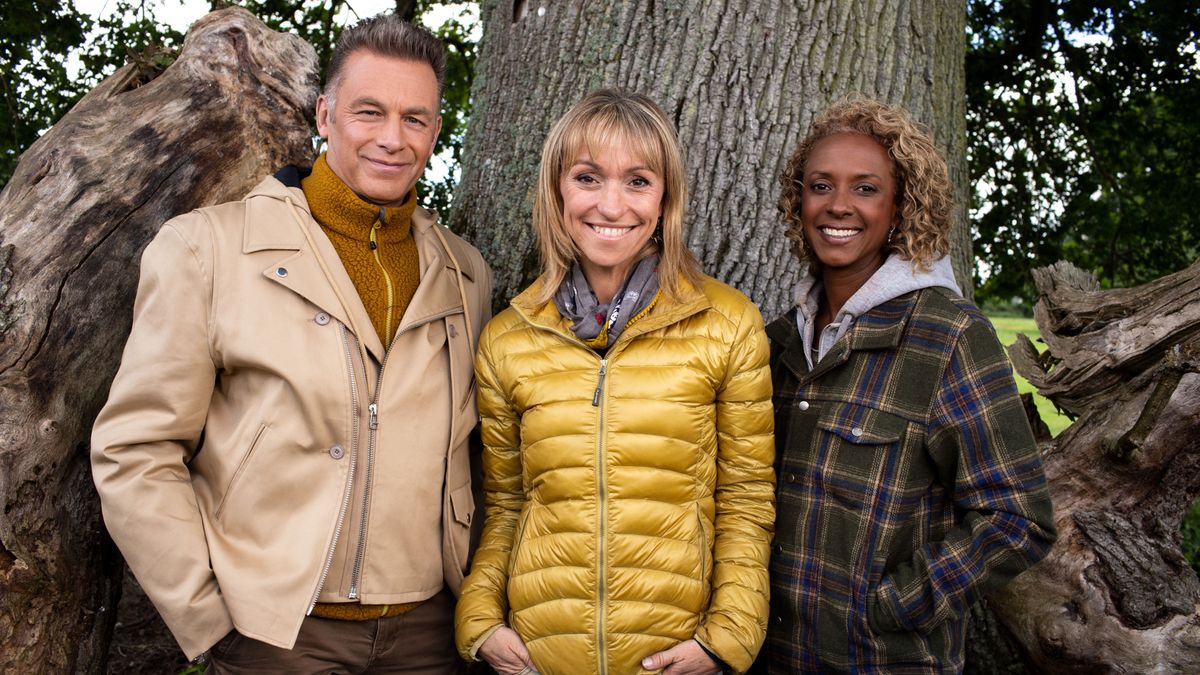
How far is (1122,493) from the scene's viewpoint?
3229 mm

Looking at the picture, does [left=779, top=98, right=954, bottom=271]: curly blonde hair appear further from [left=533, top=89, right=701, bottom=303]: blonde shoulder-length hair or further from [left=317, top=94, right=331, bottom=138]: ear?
[left=317, top=94, right=331, bottom=138]: ear

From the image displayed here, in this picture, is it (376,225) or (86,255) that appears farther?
(86,255)

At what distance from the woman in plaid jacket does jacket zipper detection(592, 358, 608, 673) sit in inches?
22.2

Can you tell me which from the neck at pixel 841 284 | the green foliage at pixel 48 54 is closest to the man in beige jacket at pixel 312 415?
the neck at pixel 841 284

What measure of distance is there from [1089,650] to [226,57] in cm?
347

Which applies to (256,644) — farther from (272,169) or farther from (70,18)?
(70,18)

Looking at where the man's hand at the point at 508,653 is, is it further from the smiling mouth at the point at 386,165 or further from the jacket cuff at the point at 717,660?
the smiling mouth at the point at 386,165

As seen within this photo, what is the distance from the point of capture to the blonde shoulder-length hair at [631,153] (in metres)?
2.44

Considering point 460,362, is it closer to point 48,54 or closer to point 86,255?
point 86,255

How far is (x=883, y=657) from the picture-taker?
7.77 feet

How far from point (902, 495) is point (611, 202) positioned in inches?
42.5

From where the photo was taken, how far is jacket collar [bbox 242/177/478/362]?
240 cm

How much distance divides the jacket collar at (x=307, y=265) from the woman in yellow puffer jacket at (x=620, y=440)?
0.71ft

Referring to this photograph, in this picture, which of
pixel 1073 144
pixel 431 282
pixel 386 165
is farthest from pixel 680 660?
pixel 1073 144
